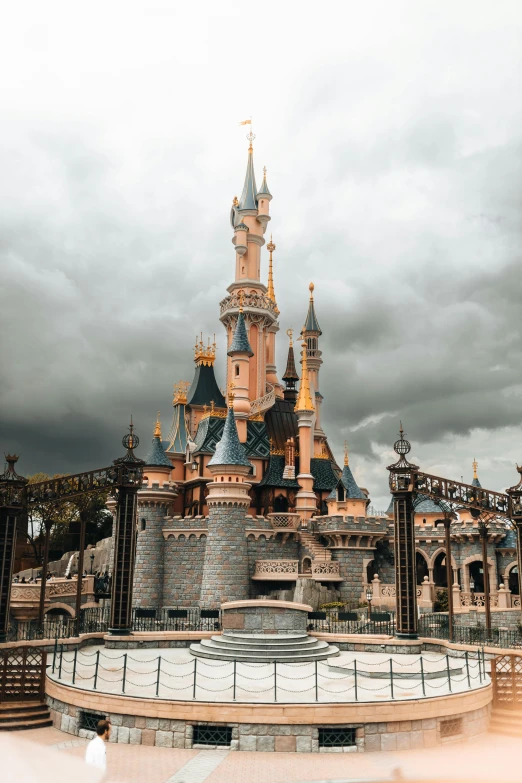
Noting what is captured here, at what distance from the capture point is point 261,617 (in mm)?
24953

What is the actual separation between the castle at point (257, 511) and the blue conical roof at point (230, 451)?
0.07 metres

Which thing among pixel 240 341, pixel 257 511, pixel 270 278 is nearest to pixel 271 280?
pixel 270 278

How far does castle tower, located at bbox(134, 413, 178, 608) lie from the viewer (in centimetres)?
4162

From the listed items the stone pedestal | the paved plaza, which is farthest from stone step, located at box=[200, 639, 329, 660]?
the stone pedestal

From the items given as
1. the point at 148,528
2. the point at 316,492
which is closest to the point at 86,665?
the point at 148,528

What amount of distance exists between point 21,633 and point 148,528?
2020cm

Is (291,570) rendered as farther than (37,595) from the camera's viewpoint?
Yes

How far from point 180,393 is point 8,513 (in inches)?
1246

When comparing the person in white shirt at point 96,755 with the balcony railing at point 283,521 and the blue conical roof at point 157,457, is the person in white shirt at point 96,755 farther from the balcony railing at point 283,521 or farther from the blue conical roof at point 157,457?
the blue conical roof at point 157,457

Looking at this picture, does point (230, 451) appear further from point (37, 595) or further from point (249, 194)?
point (249, 194)

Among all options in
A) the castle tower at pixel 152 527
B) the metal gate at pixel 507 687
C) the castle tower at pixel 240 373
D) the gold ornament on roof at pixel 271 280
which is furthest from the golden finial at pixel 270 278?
the metal gate at pixel 507 687

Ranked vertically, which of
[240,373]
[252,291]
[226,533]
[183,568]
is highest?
[252,291]

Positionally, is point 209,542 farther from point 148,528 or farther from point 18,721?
point 18,721

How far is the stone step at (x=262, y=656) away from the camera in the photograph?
861 inches
